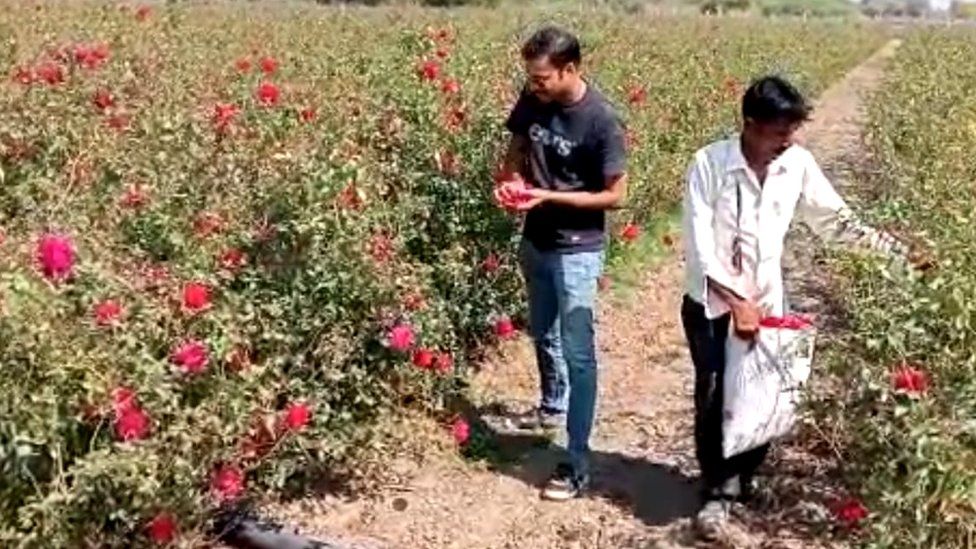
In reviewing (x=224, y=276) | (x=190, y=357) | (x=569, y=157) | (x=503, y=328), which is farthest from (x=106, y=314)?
(x=503, y=328)

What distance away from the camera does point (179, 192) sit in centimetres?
417

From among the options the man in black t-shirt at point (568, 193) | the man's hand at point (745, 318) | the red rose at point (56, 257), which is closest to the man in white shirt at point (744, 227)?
the man's hand at point (745, 318)

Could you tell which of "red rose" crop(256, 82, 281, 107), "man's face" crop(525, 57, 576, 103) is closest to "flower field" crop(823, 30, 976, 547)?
"man's face" crop(525, 57, 576, 103)

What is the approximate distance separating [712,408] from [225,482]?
1.51 meters

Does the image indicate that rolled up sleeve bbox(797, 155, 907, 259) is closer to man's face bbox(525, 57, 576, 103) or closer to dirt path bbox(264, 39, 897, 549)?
man's face bbox(525, 57, 576, 103)

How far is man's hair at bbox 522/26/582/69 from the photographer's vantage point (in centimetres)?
387

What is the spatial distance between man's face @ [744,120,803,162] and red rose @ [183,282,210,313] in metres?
1.57

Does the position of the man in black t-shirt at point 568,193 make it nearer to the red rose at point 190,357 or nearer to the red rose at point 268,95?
the red rose at point 268,95

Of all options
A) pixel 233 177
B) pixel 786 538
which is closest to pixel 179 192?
pixel 233 177

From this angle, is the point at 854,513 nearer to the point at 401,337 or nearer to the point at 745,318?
the point at 745,318

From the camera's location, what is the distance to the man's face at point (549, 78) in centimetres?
390

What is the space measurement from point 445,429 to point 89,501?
1.76 m

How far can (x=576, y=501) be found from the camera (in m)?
4.30

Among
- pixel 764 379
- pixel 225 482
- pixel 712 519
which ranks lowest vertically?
pixel 712 519
